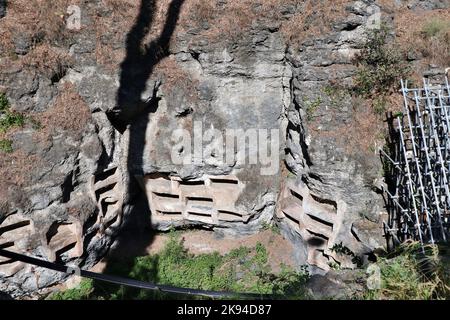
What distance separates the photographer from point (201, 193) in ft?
39.8

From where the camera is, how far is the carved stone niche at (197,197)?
1199cm

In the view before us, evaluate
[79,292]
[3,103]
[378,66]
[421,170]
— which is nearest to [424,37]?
[378,66]

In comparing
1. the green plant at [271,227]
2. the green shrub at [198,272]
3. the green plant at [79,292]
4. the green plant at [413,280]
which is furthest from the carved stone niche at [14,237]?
the green plant at [413,280]

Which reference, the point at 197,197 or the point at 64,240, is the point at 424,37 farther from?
the point at 64,240

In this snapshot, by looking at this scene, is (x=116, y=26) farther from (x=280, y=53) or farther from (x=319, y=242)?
(x=319, y=242)

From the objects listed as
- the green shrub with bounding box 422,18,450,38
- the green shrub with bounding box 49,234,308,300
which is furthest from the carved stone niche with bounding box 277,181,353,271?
the green shrub with bounding box 422,18,450,38

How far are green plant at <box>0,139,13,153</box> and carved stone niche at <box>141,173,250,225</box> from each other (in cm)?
394

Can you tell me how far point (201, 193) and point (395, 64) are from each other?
6614 millimetres

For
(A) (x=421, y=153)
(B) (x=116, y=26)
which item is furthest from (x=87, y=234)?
(A) (x=421, y=153)

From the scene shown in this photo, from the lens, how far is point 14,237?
30.6 feet

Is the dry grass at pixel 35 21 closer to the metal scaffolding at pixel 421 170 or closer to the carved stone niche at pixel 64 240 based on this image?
the carved stone niche at pixel 64 240

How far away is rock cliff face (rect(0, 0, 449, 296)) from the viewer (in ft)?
31.6

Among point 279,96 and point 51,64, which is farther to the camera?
point 279,96

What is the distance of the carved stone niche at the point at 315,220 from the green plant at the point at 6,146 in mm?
7677
